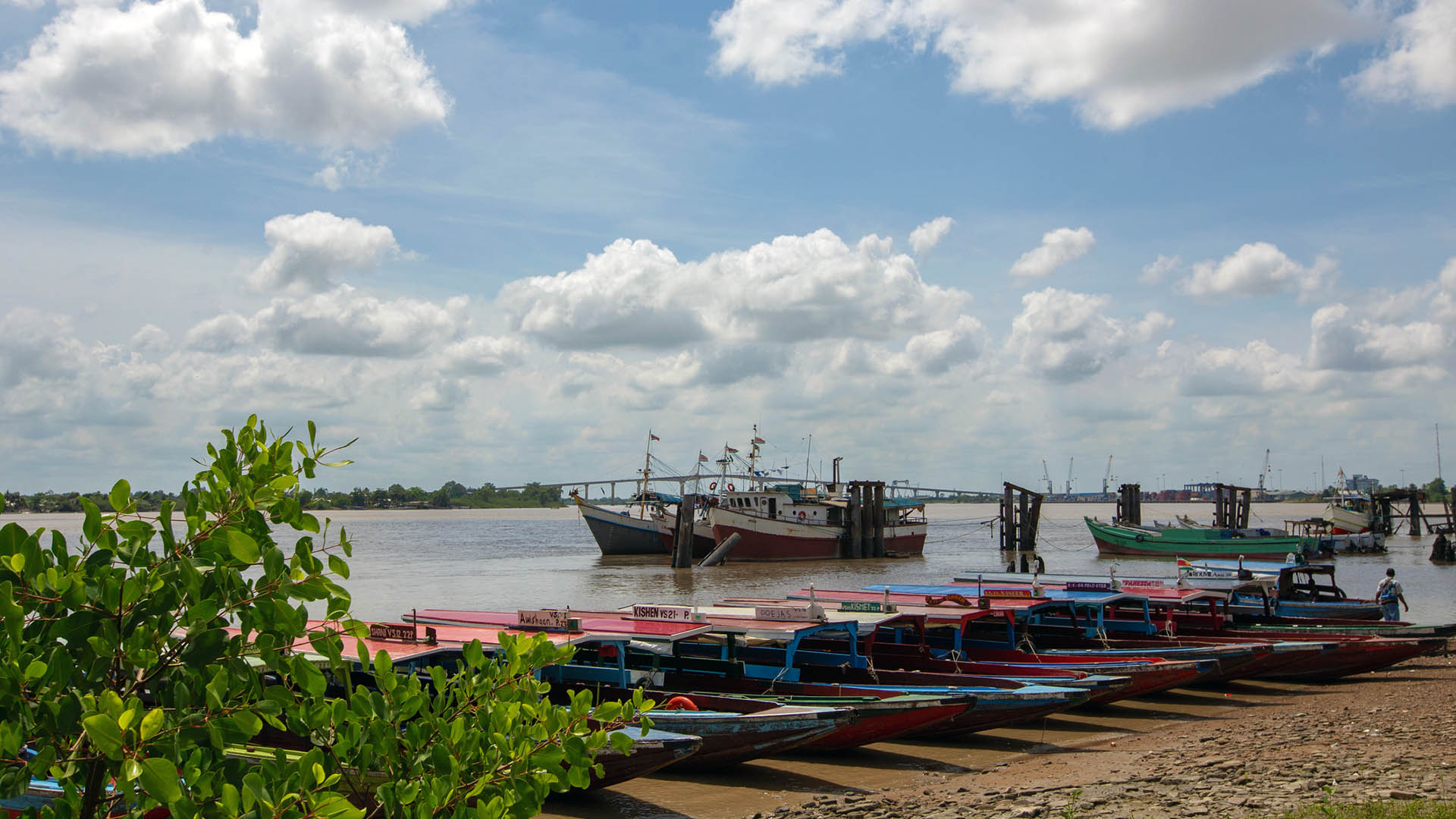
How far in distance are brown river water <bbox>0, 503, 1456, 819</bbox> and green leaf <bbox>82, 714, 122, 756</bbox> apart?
31.6ft

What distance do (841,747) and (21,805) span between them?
8.75 meters

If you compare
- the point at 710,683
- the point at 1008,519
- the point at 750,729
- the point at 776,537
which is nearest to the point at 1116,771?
the point at 750,729

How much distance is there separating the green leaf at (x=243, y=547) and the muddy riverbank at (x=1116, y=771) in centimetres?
877

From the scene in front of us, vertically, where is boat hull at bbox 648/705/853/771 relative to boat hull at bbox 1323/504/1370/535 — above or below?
below

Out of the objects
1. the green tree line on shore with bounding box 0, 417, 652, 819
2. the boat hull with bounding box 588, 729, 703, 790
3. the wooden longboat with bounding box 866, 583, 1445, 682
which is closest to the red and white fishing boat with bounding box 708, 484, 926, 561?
the wooden longboat with bounding box 866, 583, 1445, 682

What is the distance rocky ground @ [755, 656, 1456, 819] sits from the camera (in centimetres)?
1019

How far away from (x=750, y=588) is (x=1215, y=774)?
31.0 meters

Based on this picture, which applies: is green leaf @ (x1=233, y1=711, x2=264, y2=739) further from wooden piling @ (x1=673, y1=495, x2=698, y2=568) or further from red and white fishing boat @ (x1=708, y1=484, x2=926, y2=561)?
red and white fishing boat @ (x1=708, y1=484, x2=926, y2=561)

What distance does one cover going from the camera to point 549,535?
342 ft

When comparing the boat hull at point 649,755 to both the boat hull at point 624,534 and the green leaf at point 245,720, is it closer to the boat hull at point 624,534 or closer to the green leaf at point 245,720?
the green leaf at point 245,720

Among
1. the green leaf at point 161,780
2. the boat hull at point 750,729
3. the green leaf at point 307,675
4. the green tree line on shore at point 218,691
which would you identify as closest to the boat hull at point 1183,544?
the boat hull at point 750,729

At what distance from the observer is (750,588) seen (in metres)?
41.9

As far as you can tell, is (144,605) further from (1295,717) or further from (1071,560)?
(1071,560)

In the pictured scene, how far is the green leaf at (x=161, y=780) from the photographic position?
2682 mm
